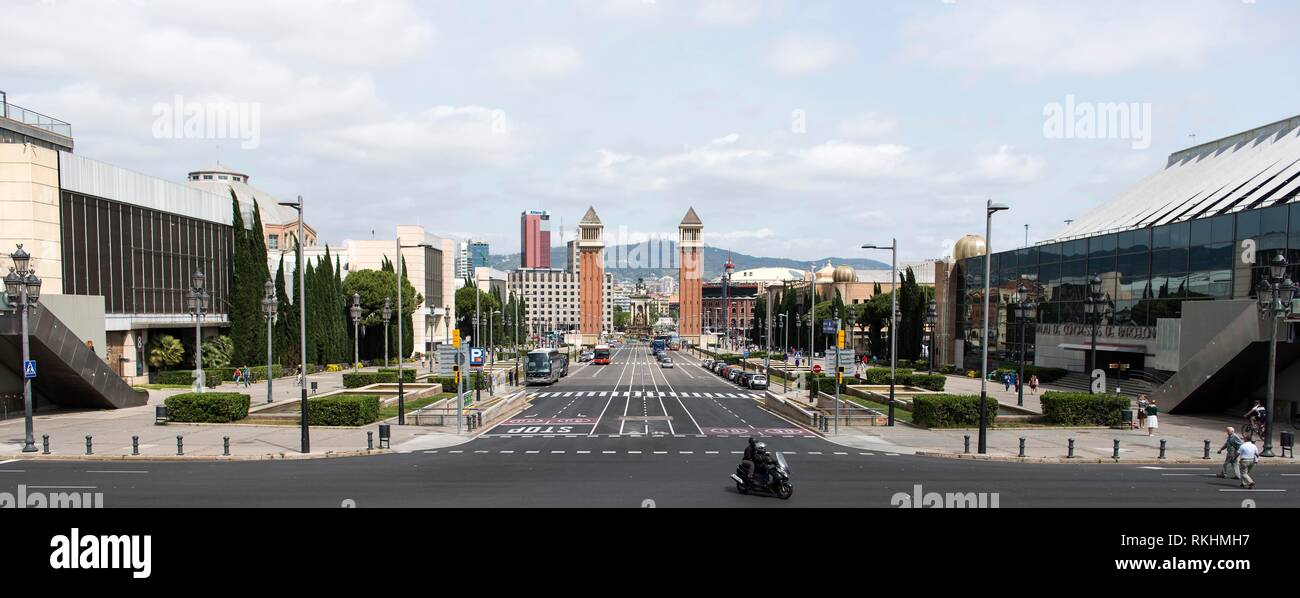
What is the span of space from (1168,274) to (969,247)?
96.6ft

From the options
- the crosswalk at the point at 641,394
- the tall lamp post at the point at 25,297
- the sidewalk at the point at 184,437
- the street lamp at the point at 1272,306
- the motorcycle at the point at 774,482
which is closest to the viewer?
the motorcycle at the point at 774,482

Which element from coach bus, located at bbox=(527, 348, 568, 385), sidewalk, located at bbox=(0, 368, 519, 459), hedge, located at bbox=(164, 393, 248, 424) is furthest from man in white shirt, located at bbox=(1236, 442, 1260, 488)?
coach bus, located at bbox=(527, 348, 568, 385)

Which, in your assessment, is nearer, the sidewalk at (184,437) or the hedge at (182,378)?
the sidewalk at (184,437)

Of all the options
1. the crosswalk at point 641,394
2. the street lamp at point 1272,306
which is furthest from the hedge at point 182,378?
the street lamp at point 1272,306

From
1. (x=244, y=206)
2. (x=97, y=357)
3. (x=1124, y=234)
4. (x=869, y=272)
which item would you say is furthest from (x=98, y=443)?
(x=869, y=272)

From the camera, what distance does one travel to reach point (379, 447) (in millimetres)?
27734

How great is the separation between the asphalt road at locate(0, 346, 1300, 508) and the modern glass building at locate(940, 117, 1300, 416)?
1616cm

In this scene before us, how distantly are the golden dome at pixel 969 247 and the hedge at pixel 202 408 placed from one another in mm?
67895

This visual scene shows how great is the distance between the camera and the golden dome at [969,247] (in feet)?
259

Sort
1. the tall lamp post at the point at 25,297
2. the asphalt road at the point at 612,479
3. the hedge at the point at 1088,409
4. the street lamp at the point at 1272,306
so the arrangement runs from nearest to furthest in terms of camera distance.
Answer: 1. the asphalt road at the point at 612,479
2. the street lamp at the point at 1272,306
3. the tall lamp post at the point at 25,297
4. the hedge at the point at 1088,409

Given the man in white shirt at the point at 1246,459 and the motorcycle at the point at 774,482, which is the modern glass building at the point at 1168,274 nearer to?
the man in white shirt at the point at 1246,459

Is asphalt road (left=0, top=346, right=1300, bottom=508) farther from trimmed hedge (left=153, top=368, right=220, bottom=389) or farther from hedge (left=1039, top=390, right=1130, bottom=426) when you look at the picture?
trimmed hedge (left=153, top=368, right=220, bottom=389)

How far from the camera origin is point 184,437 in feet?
97.0

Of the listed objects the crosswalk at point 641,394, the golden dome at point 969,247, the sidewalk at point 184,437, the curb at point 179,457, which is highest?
the golden dome at point 969,247
